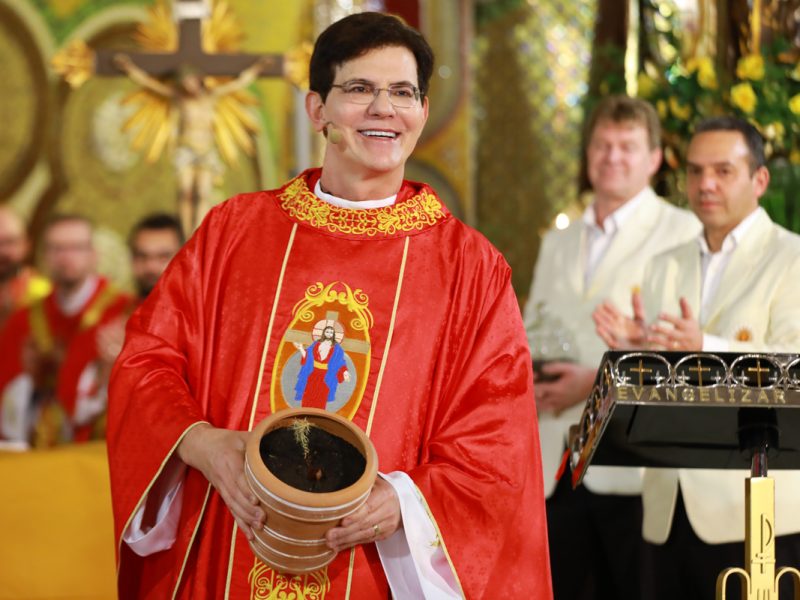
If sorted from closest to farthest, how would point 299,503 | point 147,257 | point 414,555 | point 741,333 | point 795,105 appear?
point 299,503, point 414,555, point 741,333, point 795,105, point 147,257

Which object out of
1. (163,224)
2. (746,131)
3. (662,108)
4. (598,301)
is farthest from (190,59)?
(746,131)

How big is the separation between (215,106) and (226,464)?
4.89 m

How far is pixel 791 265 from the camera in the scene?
4.63 m

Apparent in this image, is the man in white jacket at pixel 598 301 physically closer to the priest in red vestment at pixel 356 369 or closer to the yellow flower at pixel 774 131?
the yellow flower at pixel 774 131

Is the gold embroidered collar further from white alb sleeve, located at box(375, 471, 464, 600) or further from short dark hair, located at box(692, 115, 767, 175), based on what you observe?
short dark hair, located at box(692, 115, 767, 175)

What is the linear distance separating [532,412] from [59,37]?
23.4ft

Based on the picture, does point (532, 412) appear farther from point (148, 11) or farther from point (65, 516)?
point (148, 11)

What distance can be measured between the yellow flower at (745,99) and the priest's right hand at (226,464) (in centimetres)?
336

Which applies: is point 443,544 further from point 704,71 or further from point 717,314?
point 704,71

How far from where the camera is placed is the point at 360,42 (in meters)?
3.20

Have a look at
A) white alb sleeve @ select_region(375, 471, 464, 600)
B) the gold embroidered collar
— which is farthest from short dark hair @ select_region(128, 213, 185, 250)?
white alb sleeve @ select_region(375, 471, 464, 600)

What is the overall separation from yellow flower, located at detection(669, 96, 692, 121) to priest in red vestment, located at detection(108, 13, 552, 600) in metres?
2.98

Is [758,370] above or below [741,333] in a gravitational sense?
above

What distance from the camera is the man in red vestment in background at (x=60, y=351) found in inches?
289
